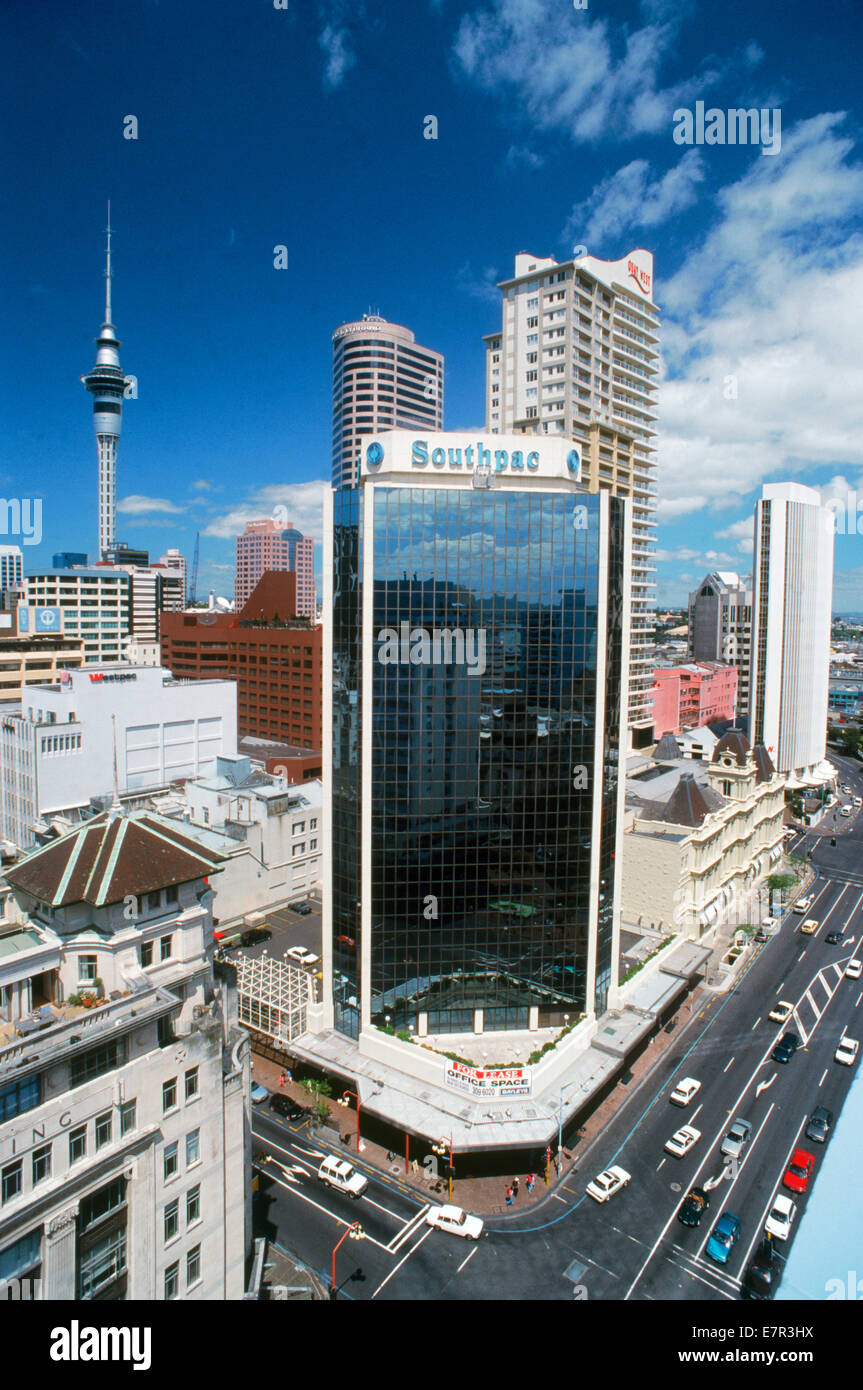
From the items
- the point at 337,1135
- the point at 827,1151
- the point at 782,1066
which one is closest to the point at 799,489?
the point at 782,1066

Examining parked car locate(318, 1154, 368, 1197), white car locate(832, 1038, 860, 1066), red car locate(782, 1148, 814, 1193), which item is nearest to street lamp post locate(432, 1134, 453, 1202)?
parked car locate(318, 1154, 368, 1197)

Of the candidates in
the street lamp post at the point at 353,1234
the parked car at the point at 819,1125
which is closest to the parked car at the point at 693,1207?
the parked car at the point at 819,1125

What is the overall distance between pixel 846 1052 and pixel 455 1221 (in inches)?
1098

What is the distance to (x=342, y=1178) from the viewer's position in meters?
37.1

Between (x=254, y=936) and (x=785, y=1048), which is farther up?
(x=254, y=936)

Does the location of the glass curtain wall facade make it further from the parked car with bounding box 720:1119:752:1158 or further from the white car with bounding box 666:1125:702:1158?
the parked car with bounding box 720:1119:752:1158

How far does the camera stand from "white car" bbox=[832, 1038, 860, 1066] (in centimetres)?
4716

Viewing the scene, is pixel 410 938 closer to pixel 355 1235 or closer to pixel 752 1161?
pixel 355 1235

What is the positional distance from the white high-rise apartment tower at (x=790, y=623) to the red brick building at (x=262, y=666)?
61.7 m

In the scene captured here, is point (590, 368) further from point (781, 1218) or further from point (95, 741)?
point (781, 1218)

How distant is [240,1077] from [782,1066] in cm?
3568

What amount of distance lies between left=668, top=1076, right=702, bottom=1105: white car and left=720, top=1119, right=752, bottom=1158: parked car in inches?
108

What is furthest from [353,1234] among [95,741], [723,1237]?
[95,741]

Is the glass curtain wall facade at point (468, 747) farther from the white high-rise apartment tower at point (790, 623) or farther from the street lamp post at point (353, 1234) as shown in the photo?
the white high-rise apartment tower at point (790, 623)
